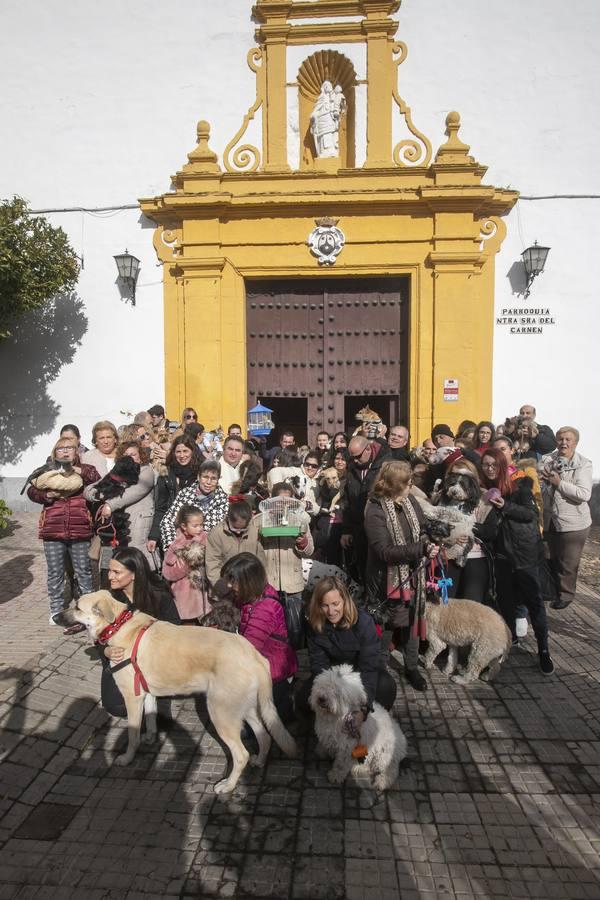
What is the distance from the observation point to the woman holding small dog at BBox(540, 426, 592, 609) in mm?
4984

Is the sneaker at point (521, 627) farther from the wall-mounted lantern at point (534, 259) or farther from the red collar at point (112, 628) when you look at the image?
the wall-mounted lantern at point (534, 259)

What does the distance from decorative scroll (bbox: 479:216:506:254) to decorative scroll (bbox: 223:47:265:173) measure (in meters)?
3.85

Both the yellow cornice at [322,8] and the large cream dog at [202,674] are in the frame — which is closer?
the large cream dog at [202,674]

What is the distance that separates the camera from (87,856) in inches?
96.5

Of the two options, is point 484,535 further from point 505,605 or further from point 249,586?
point 249,586

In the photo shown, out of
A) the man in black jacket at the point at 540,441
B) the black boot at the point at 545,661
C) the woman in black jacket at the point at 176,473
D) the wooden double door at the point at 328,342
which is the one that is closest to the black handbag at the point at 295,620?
the woman in black jacket at the point at 176,473

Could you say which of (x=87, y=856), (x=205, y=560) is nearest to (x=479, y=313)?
(x=205, y=560)

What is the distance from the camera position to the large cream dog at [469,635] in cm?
372

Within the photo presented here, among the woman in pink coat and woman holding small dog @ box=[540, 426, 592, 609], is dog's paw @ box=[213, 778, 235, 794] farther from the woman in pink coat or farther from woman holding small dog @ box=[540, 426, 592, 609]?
woman holding small dog @ box=[540, 426, 592, 609]

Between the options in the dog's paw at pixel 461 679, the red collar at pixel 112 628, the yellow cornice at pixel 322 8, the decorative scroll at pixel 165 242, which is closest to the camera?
the red collar at pixel 112 628

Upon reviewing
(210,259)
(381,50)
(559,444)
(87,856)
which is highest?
(381,50)

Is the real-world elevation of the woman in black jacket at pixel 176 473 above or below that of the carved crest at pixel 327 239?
below

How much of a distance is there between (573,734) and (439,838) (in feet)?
4.11

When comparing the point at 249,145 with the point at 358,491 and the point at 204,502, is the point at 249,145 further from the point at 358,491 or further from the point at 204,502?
the point at 204,502
